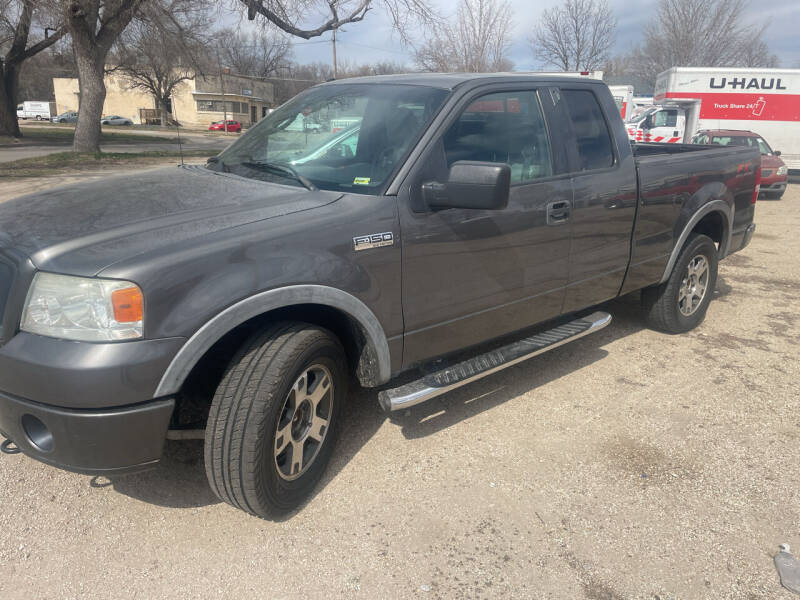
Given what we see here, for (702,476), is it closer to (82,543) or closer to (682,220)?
(682,220)

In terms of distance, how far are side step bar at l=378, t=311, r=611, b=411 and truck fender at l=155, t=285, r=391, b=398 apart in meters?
0.14

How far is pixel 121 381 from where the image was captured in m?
2.18

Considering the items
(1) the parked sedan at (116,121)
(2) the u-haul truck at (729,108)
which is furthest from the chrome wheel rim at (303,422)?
(1) the parked sedan at (116,121)

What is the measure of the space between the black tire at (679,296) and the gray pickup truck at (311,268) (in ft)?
1.73

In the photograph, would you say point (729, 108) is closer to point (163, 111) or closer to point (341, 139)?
point (341, 139)

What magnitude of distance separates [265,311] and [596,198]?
2.30m

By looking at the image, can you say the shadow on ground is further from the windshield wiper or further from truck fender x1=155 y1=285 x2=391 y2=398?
the windshield wiper

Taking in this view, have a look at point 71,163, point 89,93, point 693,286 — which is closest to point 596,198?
point 693,286

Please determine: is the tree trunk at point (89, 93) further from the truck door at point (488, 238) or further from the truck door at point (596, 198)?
the truck door at point (488, 238)

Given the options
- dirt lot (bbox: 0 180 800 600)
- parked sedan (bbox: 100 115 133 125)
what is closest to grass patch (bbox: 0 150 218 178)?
dirt lot (bbox: 0 180 800 600)

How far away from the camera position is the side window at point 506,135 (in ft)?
10.8

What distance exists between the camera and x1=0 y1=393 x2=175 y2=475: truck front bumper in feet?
7.29

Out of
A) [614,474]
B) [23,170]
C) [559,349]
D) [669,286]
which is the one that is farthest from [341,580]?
[23,170]

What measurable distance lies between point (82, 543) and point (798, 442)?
3674mm
